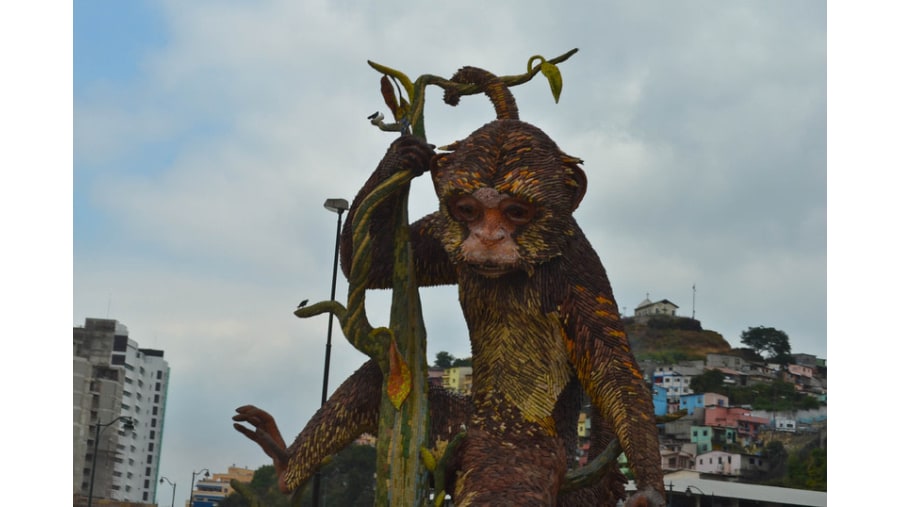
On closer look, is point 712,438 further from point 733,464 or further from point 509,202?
point 509,202

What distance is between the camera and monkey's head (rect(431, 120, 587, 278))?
752 centimetres

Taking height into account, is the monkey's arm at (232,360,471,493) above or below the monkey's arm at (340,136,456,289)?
below

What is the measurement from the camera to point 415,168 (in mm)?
8039

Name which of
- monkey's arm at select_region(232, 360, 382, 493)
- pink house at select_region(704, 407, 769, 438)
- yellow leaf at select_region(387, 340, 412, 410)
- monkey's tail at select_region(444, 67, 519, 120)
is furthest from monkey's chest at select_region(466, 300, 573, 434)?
pink house at select_region(704, 407, 769, 438)

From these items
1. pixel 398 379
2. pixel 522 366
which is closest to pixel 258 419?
pixel 398 379

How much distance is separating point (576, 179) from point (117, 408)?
1903 inches

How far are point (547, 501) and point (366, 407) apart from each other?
1692 millimetres

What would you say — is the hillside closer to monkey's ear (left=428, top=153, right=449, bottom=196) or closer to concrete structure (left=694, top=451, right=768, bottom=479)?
concrete structure (left=694, top=451, right=768, bottom=479)

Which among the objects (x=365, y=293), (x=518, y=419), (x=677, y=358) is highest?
(x=677, y=358)

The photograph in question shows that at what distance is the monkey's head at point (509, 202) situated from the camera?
7516 mm

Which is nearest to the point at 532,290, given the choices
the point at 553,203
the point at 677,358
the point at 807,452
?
the point at 553,203

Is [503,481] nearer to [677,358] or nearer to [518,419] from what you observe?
[518,419]

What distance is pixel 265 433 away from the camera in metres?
8.44

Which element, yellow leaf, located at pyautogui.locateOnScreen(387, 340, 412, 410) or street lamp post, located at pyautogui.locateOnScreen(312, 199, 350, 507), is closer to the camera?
yellow leaf, located at pyautogui.locateOnScreen(387, 340, 412, 410)
